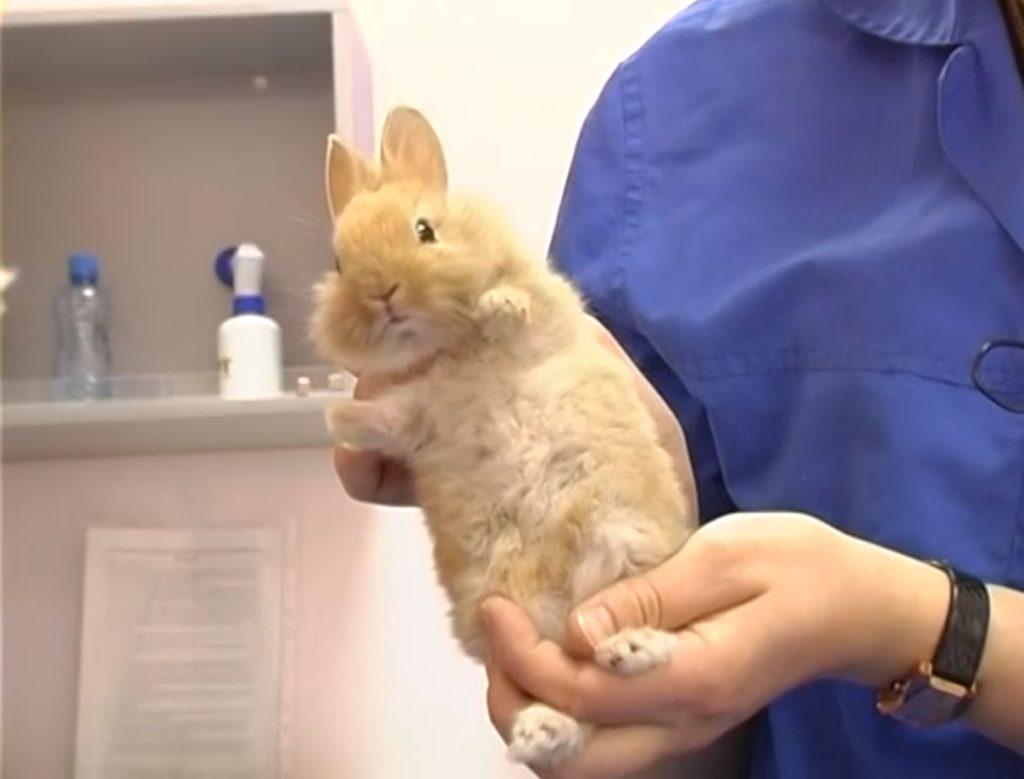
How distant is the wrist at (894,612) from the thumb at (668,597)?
0.06 m

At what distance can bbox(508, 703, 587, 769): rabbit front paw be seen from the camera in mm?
583

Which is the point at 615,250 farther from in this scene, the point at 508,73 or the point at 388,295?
the point at 508,73

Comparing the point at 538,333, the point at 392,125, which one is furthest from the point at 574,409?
the point at 392,125

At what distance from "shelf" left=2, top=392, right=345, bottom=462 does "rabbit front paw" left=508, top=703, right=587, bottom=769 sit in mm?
625

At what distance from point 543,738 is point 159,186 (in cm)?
94

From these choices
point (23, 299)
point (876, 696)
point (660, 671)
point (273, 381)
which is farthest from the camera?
point (23, 299)

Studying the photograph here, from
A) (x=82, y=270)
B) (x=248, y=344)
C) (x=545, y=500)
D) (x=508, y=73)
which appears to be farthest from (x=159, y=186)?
(x=545, y=500)

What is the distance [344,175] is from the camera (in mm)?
701

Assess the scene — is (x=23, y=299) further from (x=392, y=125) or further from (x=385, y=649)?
(x=392, y=125)

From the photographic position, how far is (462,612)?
638mm

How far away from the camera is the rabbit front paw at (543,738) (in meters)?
0.58

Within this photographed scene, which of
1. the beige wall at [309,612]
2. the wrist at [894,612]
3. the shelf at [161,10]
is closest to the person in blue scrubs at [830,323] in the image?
the wrist at [894,612]

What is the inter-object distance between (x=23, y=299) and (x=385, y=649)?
1.64 ft

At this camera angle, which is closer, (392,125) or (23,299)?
(392,125)
